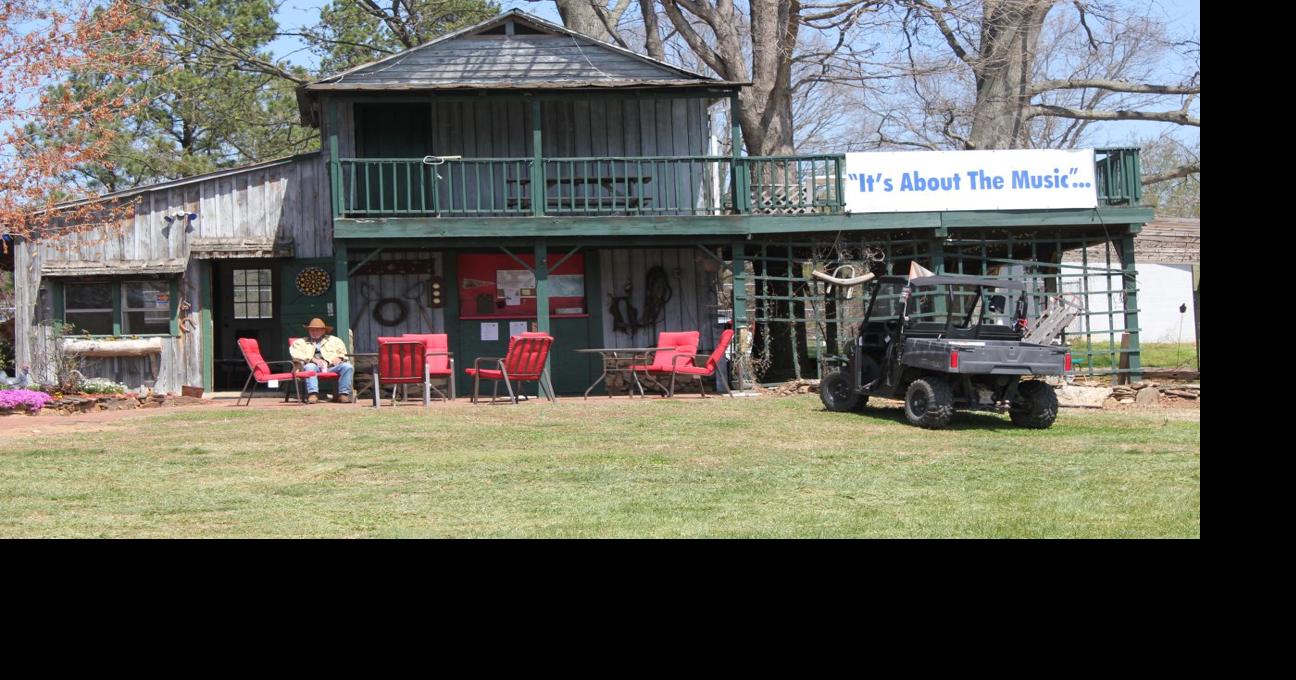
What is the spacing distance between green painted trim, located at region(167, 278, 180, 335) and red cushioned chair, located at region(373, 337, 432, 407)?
4645 millimetres

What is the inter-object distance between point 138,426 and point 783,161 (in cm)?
954

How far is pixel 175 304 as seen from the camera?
18297mm

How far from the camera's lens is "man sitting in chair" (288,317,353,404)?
52.8ft

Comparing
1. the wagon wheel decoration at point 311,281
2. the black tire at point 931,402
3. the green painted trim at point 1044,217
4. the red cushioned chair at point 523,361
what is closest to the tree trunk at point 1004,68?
the green painted trim at point 1044,217

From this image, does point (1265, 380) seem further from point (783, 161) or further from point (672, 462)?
point (783, 161)

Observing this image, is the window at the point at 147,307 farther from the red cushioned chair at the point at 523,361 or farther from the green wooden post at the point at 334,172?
the red cushioned chair at the point at 523,361

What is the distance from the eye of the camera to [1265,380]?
15.1 ft

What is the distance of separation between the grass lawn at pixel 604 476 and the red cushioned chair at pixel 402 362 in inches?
59.9

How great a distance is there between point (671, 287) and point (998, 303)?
6932 millimetres

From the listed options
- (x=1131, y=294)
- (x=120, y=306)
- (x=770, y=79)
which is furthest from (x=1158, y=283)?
(x=120, y=306)

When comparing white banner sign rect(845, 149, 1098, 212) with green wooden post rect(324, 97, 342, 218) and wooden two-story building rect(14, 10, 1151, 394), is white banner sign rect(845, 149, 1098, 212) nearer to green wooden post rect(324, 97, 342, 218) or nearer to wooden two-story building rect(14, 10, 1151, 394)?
wooden two-story building rect(14, 10, 1151, 394)

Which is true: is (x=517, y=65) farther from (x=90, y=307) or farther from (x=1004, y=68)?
(x=1004, y=68)

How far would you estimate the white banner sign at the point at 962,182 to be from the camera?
709 inches
